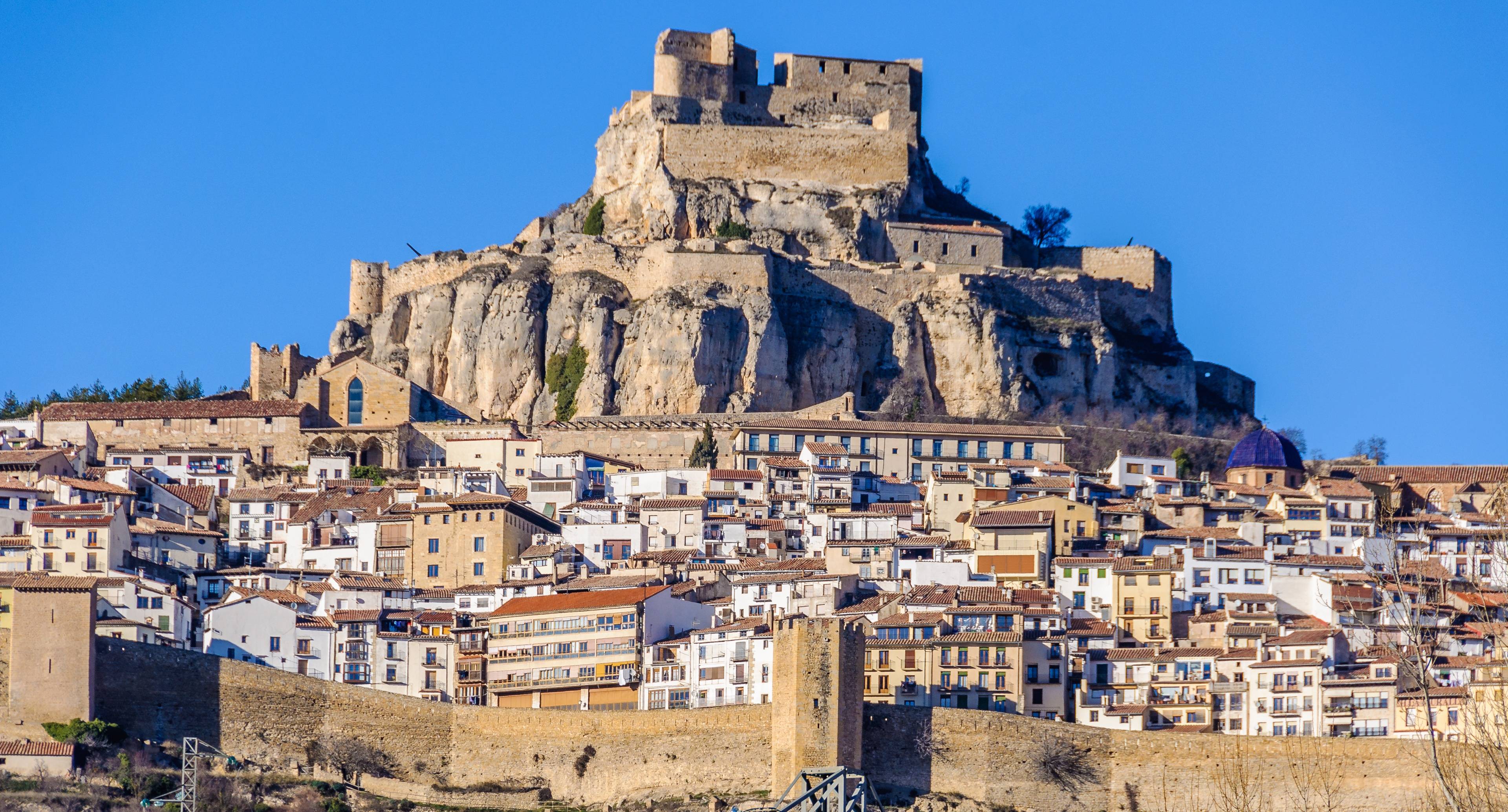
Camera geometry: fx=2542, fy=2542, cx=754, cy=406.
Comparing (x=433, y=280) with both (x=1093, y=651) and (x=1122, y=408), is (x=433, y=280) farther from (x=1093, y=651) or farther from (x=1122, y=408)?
(x=1093, y=651)

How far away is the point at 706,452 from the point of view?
75375mm

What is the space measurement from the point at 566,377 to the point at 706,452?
26.2 feet

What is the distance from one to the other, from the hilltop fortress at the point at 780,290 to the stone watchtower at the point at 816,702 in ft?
87.8

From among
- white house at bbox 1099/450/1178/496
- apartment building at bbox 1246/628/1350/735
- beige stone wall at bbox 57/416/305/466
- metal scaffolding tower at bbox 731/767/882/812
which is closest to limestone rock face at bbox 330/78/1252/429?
white house at bbox 1099/450/1178/496

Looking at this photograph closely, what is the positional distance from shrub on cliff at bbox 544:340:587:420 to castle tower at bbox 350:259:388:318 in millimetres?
11569

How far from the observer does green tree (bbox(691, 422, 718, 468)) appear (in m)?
75.0

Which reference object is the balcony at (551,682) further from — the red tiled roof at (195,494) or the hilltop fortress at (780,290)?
the hilltop fortress at (780,290)

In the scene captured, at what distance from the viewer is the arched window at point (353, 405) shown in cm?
8044

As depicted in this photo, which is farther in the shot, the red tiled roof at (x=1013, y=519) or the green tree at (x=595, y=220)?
the green tree at (x=595, y=220)

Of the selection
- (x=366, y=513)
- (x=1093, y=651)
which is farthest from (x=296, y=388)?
(x=1093, y=651)

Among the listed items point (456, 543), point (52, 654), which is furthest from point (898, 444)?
point (52, 654)

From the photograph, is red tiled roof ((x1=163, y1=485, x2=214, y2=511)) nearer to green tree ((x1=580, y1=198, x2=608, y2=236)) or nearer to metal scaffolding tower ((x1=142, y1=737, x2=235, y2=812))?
metal scaffolding tower ((x1=142, y1=737, x2=235, y2=812))

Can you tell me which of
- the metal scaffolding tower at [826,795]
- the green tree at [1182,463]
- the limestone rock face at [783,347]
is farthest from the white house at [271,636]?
the green tree at [1182,463]

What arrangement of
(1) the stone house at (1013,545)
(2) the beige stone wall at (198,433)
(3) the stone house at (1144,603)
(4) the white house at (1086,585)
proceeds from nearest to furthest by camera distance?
(3) the stone house at (1144,603), (4) the white house at (1086,585), (1) the stone house at (1013,545), (2) the beige stone wall at (198,433)
